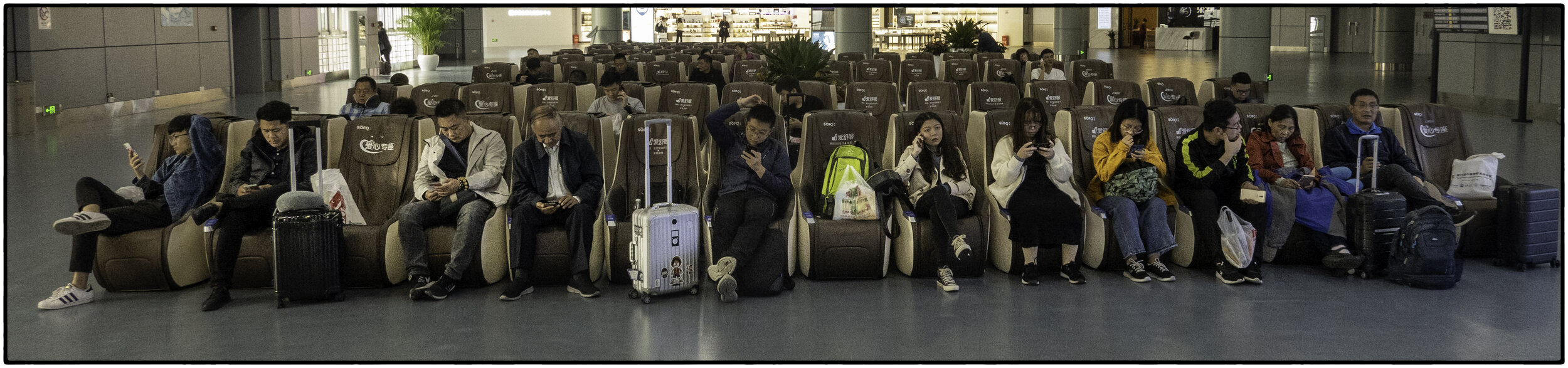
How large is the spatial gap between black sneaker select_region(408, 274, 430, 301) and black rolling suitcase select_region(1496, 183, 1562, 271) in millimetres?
A: 5160

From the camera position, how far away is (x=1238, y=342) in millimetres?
4258

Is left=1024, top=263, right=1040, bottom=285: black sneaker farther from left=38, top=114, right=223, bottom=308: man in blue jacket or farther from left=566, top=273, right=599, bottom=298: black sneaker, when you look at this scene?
left=38, top=114, right=223, bottom=308: man in blue jacket

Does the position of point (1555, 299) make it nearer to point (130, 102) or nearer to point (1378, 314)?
point (1378, 314)

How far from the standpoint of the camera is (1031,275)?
528 centimetres

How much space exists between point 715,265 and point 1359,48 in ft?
118

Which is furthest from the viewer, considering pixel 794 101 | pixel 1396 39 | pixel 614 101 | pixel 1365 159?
pixel 1396 39

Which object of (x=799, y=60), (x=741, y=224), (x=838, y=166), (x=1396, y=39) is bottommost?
(x=741, y=224)

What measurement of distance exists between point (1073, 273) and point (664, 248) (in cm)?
193

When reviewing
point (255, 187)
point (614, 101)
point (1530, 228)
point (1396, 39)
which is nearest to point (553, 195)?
point (255, 187)

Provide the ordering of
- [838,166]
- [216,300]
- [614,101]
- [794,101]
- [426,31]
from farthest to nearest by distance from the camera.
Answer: [426,31] → [614,101] → [794,101] → [838,166] → [216,300]

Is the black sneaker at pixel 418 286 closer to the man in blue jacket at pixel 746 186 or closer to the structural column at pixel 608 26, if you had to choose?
the man in blue jacket at pixel 746 186

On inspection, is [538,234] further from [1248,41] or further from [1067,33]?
[1067,33]

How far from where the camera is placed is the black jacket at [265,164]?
5.39 metres

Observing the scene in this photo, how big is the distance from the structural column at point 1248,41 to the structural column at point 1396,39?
9.39 meters
